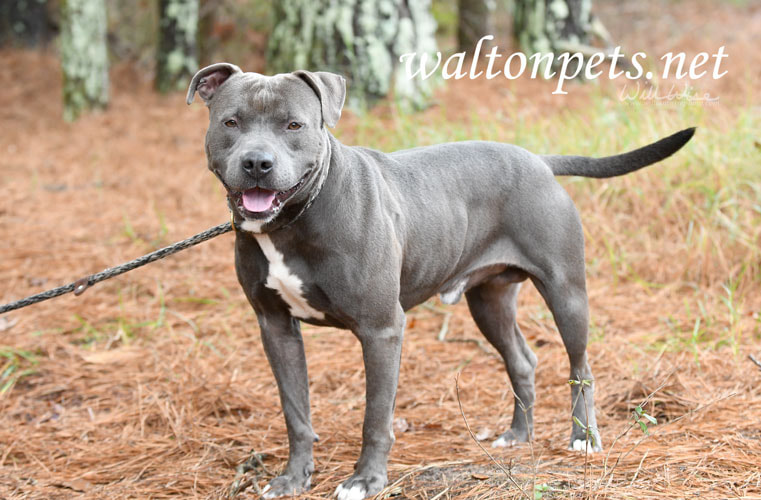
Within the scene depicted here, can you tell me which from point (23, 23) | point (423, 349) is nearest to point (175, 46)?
point (23, 23)

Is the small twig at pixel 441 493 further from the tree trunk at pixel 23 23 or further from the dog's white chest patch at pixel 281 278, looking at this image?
the tree trunk at pixel 23 23

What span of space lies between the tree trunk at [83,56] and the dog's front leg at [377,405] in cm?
758

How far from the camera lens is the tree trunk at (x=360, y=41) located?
23.8 feet

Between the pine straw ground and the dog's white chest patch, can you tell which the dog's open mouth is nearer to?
the dog's white chest patch

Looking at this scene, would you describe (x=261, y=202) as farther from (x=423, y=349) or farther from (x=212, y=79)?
(x=423, y=349)

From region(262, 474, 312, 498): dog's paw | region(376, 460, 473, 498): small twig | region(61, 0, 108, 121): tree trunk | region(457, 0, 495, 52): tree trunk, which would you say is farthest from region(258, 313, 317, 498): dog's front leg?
region(457, 0, 495, 52): tree trunk

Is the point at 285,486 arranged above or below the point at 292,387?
below

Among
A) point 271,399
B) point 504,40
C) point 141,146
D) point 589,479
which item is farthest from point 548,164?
point 504,40

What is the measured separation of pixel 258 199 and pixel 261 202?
17 mm

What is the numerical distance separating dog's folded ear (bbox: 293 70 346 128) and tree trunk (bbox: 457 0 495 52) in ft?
24.5

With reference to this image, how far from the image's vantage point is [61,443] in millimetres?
3711

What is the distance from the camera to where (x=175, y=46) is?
1023cm

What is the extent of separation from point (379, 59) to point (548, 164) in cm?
397

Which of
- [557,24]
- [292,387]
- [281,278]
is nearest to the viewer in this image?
[281,278]
